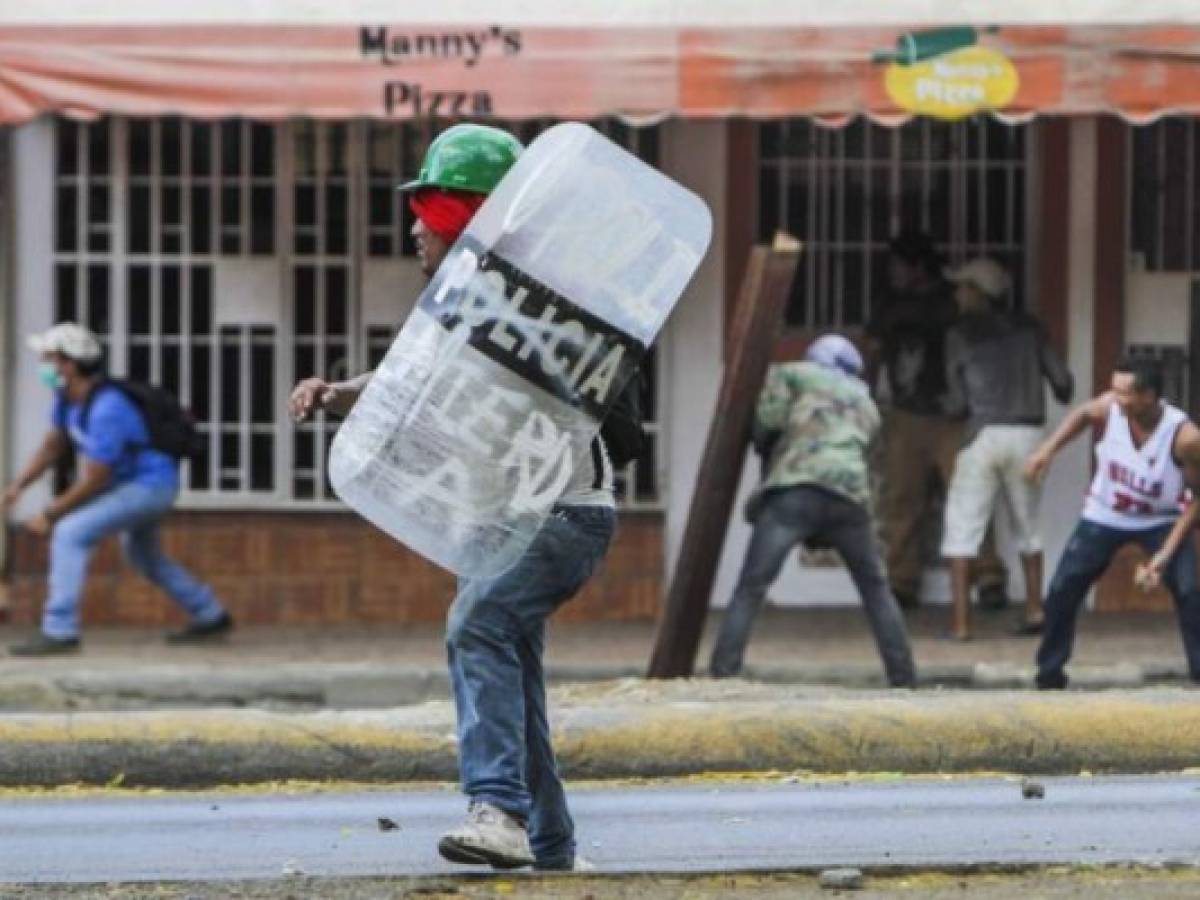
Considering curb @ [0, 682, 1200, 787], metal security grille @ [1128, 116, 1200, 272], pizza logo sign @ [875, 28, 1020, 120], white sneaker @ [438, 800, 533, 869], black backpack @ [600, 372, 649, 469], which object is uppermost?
pizza logo sign @ [875, 28, 1020, 120]

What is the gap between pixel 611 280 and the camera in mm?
7098

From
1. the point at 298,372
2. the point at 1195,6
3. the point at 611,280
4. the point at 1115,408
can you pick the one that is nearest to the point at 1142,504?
the point at 1115,408

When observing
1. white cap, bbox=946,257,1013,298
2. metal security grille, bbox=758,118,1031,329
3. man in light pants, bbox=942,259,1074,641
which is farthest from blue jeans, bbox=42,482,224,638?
white cap, bbox=946,257,1013,298

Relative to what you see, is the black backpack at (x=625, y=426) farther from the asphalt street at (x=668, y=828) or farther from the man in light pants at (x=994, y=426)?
the man in light pants at (x=994, y=426)

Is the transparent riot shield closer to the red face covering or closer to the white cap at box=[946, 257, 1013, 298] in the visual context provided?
the red face covering

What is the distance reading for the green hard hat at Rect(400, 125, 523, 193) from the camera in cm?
724

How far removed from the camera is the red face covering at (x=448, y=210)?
23.8ft

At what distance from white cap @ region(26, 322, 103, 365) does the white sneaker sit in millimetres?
7823

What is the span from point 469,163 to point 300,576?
29.6ft

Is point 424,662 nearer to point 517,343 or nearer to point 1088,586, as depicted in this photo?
point 1088,586

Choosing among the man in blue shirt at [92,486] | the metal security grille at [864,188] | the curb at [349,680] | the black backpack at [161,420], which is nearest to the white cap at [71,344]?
the man in blue shirt at [92,486]

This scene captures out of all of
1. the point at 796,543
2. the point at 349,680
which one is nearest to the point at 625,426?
the point at 796,543

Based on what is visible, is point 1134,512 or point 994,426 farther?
point 994,426

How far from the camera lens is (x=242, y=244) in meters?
16.2
